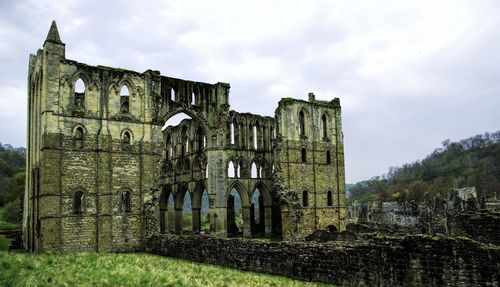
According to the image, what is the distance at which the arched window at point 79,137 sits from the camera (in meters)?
25.8

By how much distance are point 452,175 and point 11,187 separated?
253ft

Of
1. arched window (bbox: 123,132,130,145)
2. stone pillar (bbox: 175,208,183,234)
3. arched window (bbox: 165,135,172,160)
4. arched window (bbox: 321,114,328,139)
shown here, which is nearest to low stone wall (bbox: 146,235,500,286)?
arched window (bbox: 123,132,130,145)

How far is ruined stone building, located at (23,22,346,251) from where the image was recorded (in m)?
25.0

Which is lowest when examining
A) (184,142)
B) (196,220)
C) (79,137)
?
(196,220)

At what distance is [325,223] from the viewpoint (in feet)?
117

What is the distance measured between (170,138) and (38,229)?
2071 cm

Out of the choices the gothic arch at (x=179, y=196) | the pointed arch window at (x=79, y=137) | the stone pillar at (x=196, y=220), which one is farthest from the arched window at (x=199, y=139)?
the pointed arch window at (x=79, y=137)

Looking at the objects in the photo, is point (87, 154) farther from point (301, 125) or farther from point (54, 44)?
point (301, 125)

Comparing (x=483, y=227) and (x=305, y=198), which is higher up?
(x=305, y=198)

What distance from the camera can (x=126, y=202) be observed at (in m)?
27.1

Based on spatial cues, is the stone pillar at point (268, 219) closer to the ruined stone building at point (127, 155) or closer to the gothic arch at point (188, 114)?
the ruined stone building at point (127, 155)

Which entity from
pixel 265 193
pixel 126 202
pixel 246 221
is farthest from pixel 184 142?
pixel 126 202

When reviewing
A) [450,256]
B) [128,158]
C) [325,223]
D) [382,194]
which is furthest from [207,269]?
[382,194]

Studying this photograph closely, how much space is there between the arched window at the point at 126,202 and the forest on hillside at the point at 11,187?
22722mm
